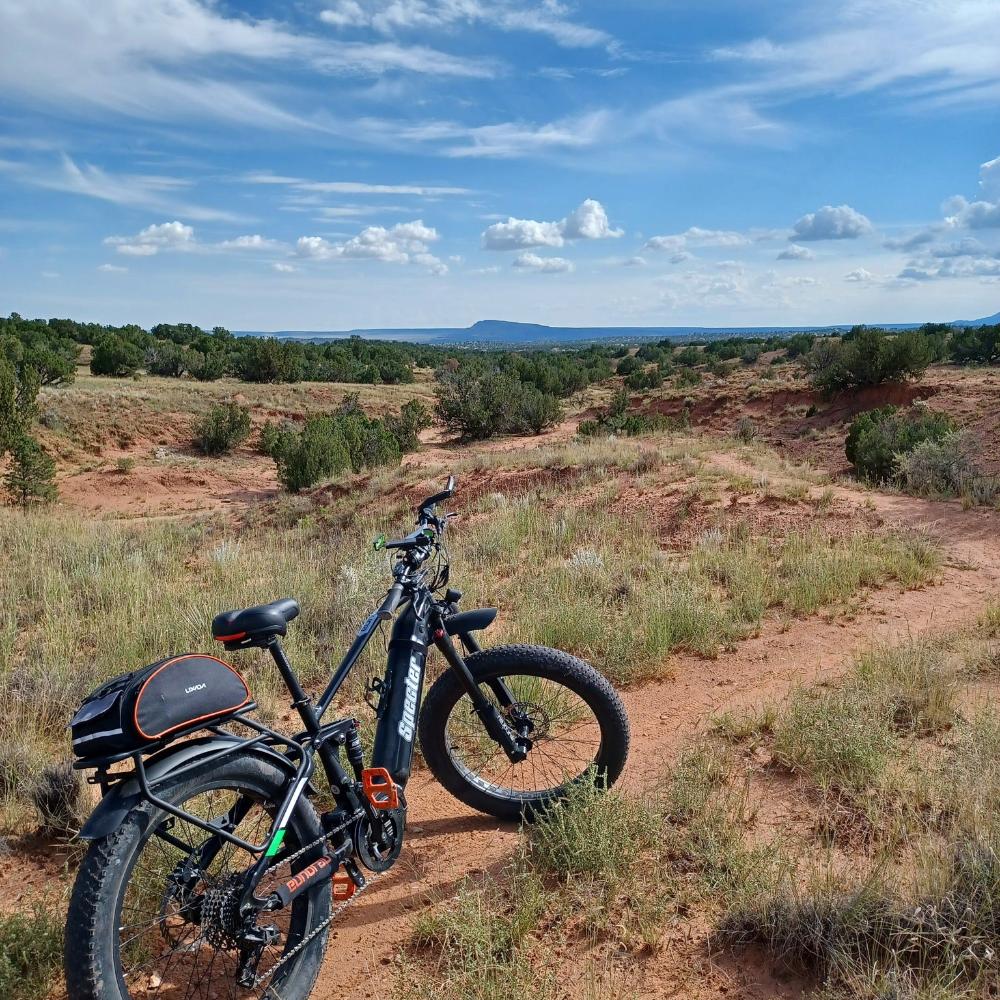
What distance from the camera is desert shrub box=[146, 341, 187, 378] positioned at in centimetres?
4019

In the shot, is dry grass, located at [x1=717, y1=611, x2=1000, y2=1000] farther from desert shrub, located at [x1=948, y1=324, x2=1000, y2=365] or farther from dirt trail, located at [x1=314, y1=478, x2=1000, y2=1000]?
desert shrub, located at [x1=948, y1=324, x2=1000, y2=365]

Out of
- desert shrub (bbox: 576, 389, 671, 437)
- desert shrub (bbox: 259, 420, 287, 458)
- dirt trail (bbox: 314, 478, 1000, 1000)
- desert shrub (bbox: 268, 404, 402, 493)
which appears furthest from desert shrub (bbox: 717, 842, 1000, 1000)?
desert shrub (bbox: 259, 420, 287, 458)

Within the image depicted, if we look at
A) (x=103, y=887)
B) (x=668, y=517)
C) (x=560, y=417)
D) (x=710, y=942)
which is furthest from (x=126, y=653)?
(x=560, y=417)

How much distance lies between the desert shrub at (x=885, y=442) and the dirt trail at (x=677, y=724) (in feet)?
20.8

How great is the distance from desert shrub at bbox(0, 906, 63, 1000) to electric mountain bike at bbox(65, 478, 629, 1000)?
0.84ft

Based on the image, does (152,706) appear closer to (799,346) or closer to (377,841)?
(377,841)

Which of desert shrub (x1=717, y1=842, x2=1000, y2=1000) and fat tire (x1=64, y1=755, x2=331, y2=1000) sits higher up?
fat tire (x1=64, y1=755, x2=331, y2=1000)

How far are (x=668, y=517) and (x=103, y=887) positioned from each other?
8.76 metres

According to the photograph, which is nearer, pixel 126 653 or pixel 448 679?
pixel 448 679

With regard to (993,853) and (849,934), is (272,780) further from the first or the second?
(993,853)

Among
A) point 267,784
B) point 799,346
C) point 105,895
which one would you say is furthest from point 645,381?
point 105,895

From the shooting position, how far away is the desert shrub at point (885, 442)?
14938 mm

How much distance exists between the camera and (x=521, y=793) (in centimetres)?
349

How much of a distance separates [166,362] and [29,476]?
23611mm
